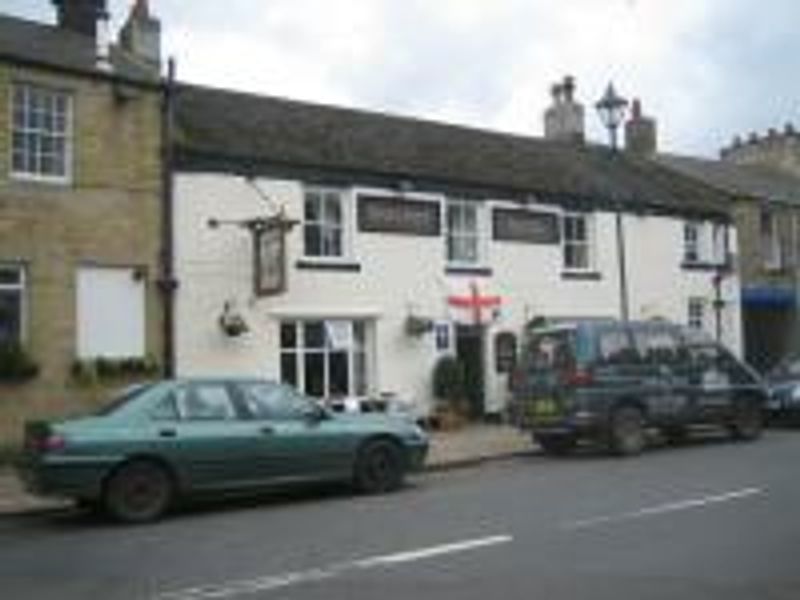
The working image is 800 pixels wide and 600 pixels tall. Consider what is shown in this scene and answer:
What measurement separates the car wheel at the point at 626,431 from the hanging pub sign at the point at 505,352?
24.8 ft

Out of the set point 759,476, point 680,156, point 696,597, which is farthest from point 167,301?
point 680,156

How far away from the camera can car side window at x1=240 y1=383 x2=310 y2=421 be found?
15938 mm

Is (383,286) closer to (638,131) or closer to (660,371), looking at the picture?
(660,371)

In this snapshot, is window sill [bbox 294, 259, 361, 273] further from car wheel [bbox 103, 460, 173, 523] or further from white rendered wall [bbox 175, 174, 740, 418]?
car wheel [bbox 103, 460, 173, 523]

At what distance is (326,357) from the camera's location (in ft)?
85.3

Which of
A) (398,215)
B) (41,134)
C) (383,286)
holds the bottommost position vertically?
(383,286)

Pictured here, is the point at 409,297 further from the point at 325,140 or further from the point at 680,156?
the point at 680,156

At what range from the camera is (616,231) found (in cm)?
3231

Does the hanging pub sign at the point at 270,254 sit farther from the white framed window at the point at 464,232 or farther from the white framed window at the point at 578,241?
the white framed window at the point at 578,241

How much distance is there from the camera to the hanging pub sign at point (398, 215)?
26.8m

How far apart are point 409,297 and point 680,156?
18050 mm

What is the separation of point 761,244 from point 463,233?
41.5 ft

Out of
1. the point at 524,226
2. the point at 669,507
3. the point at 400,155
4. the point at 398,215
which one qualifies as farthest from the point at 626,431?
the point at 524,226

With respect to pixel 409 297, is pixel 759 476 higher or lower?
lower
